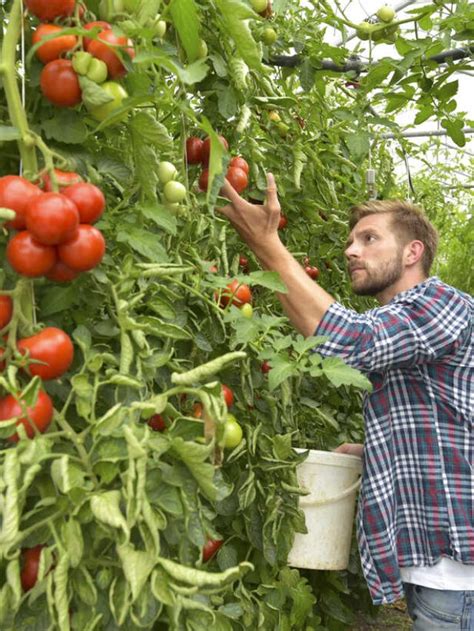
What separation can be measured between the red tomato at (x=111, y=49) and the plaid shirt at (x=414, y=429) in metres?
0.68

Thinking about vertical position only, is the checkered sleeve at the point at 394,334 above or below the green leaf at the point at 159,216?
below

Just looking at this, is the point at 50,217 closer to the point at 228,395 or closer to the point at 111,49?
the point at 111,49

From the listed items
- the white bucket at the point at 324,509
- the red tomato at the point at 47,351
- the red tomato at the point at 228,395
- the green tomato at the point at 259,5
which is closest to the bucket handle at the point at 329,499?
the white bucket at the point at 324,509

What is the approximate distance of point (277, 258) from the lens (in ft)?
4.48

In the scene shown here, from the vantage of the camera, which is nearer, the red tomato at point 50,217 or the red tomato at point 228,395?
the red tomato at point 50,217

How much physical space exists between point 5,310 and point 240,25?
1.57 feet

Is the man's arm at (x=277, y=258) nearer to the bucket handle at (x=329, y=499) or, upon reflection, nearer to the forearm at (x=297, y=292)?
the forearm at (x=297, y=292)

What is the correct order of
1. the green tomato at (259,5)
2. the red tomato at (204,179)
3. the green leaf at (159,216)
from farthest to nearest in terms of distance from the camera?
the green tomato at (259,5) → the red tomato at (204,179) → the green leaf at (159,216)

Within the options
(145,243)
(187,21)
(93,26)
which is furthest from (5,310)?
(187,21)

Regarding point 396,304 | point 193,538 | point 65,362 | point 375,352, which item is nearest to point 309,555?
point 375,352

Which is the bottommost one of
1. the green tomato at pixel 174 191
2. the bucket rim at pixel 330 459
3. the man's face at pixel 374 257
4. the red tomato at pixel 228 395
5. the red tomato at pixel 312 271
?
the bucket rim at pixel 330 459

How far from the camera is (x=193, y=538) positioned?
751mm

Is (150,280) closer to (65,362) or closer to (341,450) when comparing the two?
(65,362)

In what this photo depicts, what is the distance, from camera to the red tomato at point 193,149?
1.20 metres
